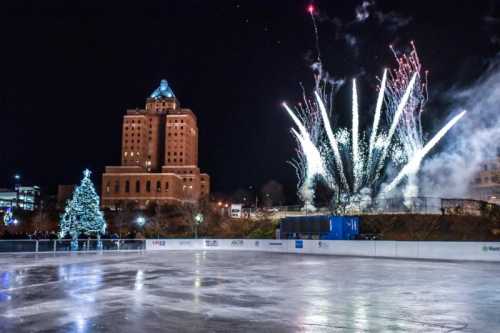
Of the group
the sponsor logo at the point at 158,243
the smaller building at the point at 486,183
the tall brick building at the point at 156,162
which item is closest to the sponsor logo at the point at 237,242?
the sponsor logo at the point at 158,243

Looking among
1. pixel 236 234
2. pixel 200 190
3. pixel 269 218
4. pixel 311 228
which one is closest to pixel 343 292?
pixel 311 228

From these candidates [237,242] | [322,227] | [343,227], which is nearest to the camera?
[343,227]

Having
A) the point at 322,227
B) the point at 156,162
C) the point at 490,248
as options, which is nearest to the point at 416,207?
the point at 322,227

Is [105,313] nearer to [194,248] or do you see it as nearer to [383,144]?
[383,144]

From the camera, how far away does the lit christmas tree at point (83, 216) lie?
5306cm

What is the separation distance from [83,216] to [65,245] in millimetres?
7388

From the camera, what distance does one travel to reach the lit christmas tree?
5306 cm

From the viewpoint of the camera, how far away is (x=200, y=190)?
7180 inches

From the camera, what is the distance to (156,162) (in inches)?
7594

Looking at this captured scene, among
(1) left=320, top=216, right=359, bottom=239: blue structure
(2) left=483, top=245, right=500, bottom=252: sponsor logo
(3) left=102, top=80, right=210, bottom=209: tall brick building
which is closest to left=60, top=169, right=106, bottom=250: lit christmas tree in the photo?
(1) left=320, top=216, right=359, bottom=239: blue structure

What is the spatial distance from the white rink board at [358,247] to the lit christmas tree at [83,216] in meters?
6.21

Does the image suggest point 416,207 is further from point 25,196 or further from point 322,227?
point 25,196

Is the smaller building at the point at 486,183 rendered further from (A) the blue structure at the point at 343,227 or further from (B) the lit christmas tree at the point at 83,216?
(B) the lit christmas tree at the point at 83,216

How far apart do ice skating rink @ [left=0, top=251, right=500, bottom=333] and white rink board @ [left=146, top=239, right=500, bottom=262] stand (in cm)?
1457
